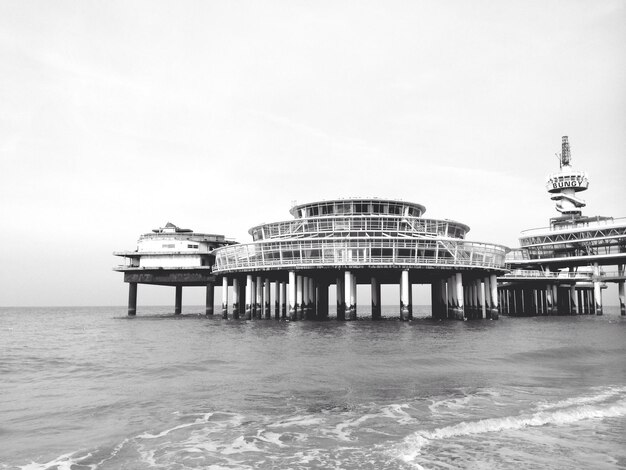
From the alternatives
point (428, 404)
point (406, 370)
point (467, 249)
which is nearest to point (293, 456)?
point (428, 404)

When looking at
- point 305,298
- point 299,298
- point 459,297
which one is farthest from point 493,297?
point 299,298

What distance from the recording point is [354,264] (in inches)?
2450

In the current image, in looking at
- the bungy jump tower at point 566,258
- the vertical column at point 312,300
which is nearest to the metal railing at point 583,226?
the bungy jump tower at point 566,258

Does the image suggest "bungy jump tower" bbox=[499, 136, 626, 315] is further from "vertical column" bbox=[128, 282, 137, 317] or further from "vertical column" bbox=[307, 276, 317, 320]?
"vertical column" bbox=[128, 282, 137, 317]

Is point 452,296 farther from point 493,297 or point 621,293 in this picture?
point 621,293

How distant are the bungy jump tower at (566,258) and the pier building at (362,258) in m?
18.4

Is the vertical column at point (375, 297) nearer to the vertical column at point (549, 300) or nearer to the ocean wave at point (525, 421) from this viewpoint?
the vertical column at point (549, 300)

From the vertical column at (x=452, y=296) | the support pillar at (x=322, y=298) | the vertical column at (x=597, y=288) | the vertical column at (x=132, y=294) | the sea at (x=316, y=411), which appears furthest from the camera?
the vertical column at (x=132, y=294)

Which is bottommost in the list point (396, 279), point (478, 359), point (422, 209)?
point (478, 359)

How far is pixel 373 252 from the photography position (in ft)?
215

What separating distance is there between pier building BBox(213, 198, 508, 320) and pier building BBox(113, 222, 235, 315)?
37.5 ft

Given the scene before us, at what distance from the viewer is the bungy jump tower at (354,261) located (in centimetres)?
6412

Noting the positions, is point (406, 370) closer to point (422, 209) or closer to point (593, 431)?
point (593, 431)

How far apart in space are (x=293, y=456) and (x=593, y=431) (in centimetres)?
786
